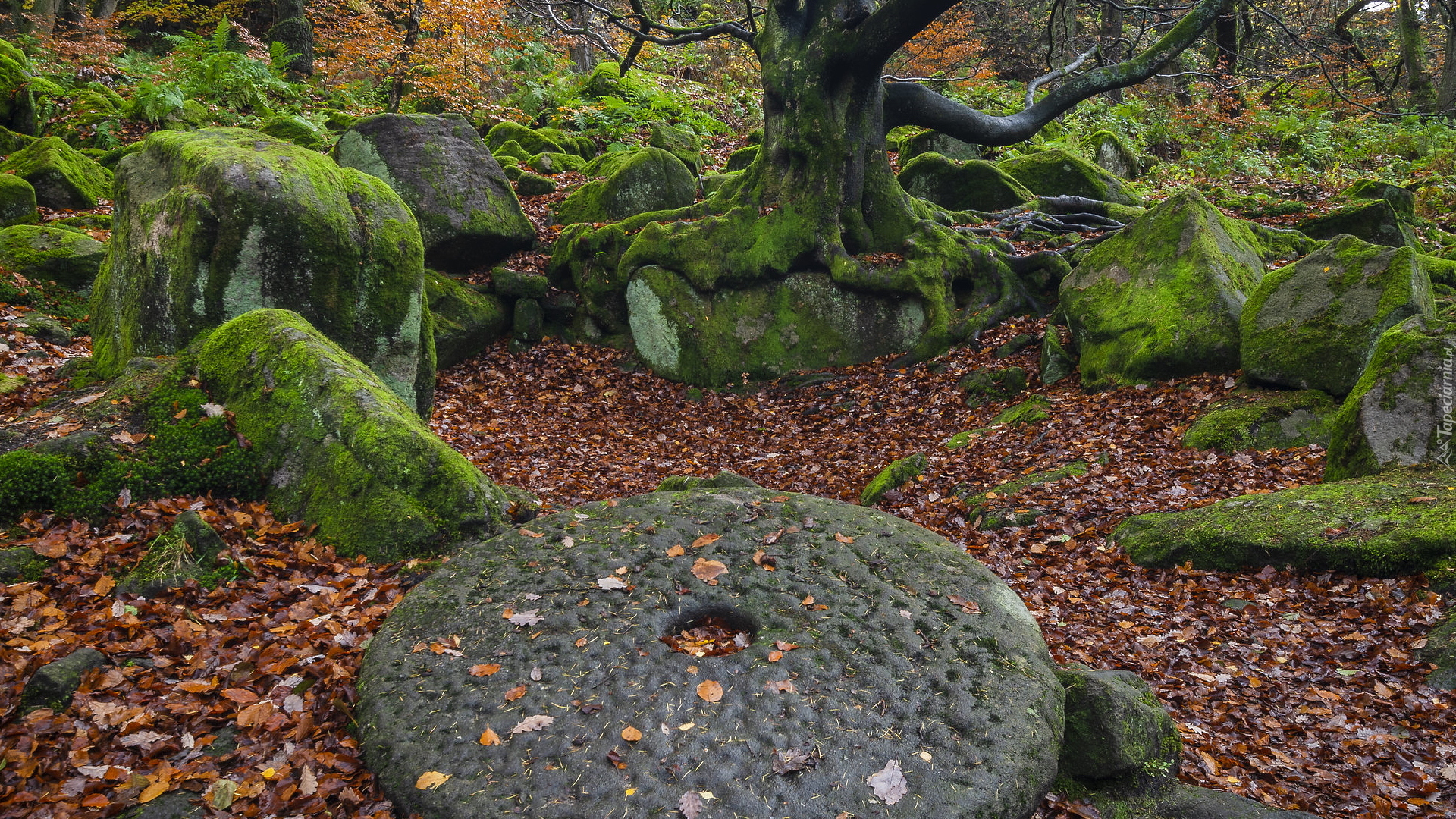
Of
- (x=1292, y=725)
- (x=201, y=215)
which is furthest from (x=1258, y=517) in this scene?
(x=201, y=215)

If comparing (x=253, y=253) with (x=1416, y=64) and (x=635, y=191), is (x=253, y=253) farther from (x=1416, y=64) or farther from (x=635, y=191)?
(x=1416, y=64)

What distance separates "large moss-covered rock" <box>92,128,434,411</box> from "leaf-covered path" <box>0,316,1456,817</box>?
1231mm

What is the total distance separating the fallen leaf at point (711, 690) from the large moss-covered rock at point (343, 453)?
2.06 m

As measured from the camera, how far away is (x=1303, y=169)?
1770 cm

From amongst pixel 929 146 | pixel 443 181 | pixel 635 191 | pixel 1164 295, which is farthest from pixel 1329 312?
pixel 443 181

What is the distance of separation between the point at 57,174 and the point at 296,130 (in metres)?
4.07

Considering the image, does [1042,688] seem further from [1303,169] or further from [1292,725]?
[1303,169]

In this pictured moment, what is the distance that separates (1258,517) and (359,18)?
21206 millimetres

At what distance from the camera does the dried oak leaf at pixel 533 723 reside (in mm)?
3016

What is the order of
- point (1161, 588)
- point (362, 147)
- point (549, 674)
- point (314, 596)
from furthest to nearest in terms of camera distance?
1. point (362, 147)
2. point (1161, 588)
3. point (314, 596)
4. point (549, 674)

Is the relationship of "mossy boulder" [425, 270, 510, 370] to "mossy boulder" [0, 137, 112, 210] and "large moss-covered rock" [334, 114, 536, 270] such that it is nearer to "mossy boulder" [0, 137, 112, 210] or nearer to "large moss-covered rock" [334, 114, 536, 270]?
"large moss-covered rock" [334, 114, 536, 270]

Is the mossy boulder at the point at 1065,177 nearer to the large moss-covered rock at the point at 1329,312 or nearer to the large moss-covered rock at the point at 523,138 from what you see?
the large moss-covered rock at the point at 1329,312

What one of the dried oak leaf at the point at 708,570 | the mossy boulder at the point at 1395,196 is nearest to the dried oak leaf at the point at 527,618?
the dried oak leaf at the point at 708,570

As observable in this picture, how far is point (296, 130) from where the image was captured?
14.2 m
